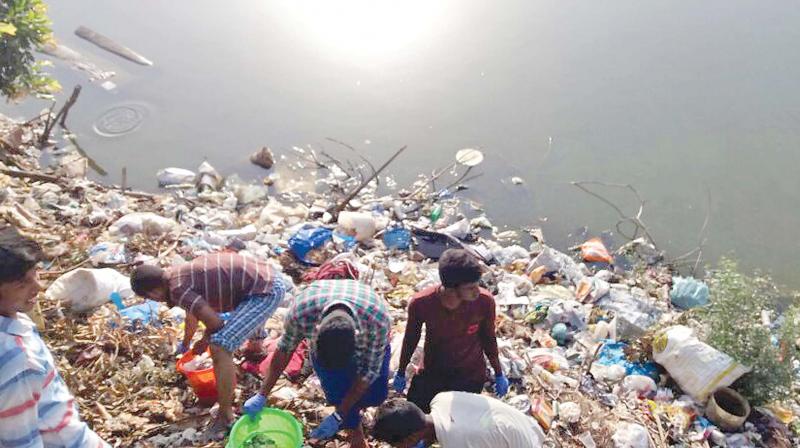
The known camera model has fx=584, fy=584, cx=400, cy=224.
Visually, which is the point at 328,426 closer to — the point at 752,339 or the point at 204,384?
the point at 204,384

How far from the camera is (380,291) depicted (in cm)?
458

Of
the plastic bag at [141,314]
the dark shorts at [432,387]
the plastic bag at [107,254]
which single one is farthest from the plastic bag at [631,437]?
the plastic bag at [107,254]

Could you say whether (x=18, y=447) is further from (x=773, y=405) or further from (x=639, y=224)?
(x=639, y=224)

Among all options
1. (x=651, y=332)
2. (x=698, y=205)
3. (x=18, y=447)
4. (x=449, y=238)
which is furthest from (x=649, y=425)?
(x=698, y=205)

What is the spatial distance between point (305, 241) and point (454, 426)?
2.98 meters

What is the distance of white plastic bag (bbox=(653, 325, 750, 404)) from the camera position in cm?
361

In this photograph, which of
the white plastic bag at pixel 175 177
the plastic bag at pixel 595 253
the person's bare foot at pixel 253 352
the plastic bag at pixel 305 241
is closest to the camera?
the person's bare foot at pixel 253 352

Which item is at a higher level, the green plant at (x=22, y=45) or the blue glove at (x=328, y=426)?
the green plant at (x=22, y=45)

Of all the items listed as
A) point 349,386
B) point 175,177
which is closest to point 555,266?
point 349,386

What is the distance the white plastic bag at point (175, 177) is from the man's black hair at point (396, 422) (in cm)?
521

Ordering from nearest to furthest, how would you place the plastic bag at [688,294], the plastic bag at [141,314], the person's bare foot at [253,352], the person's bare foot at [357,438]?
the person's bare foot at [357,438], the person's bare foot at [253,352], the plastic bag at [141,314], the plastic bag at [688,294]

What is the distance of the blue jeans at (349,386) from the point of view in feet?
8.81

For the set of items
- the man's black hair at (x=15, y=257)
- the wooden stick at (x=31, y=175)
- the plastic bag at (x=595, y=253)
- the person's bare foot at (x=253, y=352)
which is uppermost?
the man's black hair at (x=15, y=257)

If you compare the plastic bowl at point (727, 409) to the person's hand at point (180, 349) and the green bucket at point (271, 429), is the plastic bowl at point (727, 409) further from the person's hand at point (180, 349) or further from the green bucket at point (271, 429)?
the person's hand at point (180, 349)
